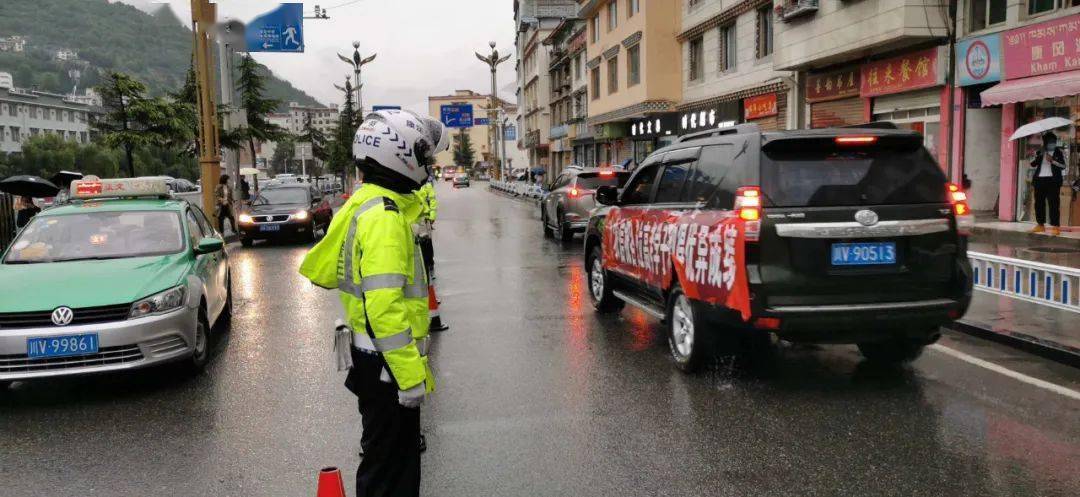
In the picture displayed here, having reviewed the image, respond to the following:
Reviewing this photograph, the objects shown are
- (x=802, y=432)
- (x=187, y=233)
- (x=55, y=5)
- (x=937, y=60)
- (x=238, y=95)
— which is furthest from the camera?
(x=55, y=5)

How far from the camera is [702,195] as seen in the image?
20.5ft

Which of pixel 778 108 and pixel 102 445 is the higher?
pixel 778 108

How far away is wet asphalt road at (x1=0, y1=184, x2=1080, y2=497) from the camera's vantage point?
13.9 ft

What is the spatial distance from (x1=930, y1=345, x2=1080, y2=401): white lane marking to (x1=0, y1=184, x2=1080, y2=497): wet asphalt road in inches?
2.8

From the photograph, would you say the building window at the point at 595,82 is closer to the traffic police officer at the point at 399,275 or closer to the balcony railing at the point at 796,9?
the balcony railing at the point at 796,9

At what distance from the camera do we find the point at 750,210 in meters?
5.47

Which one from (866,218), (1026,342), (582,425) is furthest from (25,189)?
(1026,342)

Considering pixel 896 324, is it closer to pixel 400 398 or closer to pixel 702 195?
pixel 702 195

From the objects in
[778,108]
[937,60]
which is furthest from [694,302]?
[778,108]

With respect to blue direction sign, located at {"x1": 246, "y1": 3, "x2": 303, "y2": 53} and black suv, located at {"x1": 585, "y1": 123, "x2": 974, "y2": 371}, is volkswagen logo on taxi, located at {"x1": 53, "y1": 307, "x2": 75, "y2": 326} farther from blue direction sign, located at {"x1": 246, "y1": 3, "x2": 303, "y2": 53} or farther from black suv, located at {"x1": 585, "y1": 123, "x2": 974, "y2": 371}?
blue direction sign, located at {"x1": 246, "y1": 3, "x2": 303, "y2": 53}

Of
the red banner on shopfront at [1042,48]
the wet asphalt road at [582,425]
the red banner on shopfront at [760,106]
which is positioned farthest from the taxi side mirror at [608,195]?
A: the red banner on shopfront at [760,106]

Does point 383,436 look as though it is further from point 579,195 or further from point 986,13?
point 986,13

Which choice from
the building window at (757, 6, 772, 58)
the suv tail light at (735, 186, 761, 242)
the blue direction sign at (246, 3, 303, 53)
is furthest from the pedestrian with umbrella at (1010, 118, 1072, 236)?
the blue direction sign at (246, 3, 303, 53)

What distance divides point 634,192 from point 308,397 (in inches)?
143
